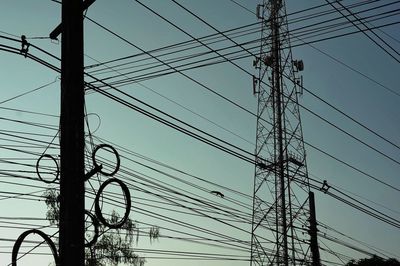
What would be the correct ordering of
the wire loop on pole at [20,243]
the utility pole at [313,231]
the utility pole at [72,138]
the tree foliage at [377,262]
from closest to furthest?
the utility pole at [72,138] → the wire loop on pole at [20,243] → the utility pole at [313,231] → the tree foliage at [377,262]

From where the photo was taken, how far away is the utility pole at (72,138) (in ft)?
32.3

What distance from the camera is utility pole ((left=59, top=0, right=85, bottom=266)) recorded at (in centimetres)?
984

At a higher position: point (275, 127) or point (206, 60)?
point (275, 127)

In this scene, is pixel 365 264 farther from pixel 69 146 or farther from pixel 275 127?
pixel 69 146

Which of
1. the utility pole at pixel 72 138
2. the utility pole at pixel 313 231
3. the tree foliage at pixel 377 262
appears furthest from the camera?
the tree foliage at pixel 377 262

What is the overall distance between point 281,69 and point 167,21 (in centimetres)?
1548

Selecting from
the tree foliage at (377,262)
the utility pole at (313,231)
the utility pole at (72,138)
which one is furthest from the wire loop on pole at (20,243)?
the tree foliage at (377,262)

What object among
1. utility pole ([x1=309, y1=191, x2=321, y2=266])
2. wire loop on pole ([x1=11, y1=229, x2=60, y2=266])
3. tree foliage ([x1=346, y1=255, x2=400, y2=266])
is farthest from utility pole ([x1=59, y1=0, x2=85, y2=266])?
tree foliage ([x1=346, y1=255, x2=400, y2=266])

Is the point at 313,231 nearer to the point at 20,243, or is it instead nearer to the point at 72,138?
the point at 72,138

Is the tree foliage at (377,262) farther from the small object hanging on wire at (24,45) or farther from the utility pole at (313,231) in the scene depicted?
the small object hanging on wire at (24,45)

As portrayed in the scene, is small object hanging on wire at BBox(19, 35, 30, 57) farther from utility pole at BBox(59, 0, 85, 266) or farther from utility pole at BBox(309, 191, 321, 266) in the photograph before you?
utility pole at BBox(309, 191, 321, 266)

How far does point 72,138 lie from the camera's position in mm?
10508

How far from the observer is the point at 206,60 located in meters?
15.3

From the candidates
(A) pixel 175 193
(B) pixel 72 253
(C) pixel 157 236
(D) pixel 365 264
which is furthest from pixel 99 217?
(D) pixel 365 264
